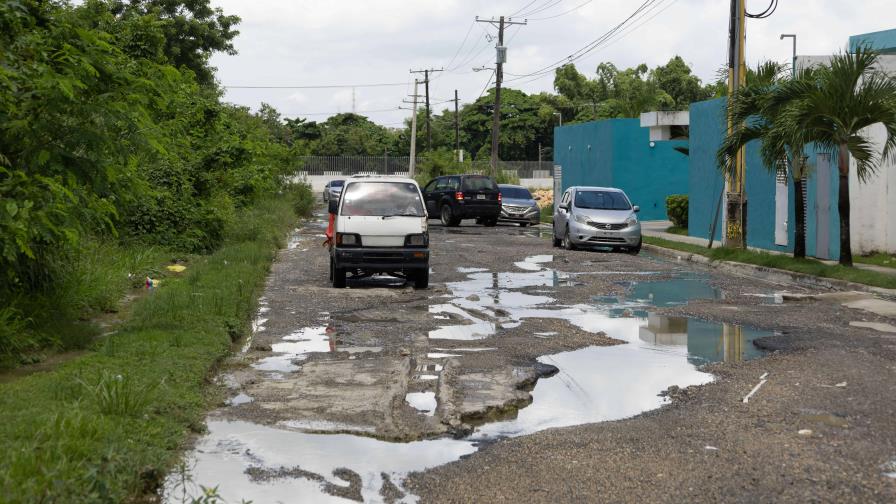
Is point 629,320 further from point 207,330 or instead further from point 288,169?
point 288,169

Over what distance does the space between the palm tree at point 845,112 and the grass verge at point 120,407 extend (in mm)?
11186

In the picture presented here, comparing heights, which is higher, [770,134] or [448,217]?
[770,134]

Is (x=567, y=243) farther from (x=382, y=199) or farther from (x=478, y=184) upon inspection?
(x=478, y=184)

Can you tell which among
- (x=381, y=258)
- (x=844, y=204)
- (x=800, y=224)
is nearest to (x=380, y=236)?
(x=381, y=258)

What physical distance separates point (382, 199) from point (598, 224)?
31.6 feet

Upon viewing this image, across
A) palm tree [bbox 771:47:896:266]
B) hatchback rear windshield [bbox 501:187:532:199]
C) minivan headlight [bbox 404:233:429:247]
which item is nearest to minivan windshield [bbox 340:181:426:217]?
minivan headlight [bbox 404:233:429:247]

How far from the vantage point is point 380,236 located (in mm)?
16391

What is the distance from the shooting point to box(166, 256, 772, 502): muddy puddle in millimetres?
6363

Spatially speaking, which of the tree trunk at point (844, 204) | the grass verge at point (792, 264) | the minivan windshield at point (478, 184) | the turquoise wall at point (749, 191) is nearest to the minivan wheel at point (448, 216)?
the minivan windshield at point (478, 184)

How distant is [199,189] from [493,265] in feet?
22.7

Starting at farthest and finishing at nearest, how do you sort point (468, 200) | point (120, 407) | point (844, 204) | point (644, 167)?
1. point (644, 167)
2. point (468, 200)
3. point (844, 204)
4. point (120, 407)

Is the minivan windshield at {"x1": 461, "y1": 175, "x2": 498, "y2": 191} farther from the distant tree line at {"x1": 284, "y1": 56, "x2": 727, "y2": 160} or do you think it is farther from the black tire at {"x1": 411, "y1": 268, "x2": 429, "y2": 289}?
the distant tree line at {"x1": 284, "y1": 56, "x2": 727, "y2": 160}

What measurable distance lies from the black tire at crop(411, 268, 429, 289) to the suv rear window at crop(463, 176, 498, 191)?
1979cm

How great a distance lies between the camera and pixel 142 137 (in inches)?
407
